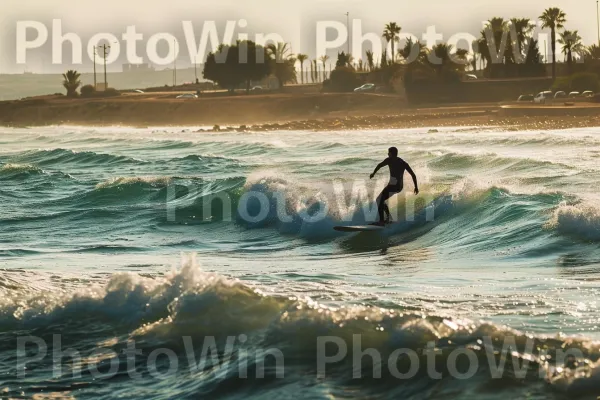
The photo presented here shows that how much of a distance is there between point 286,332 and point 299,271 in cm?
568

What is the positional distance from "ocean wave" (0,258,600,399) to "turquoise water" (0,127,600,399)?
0.02 m

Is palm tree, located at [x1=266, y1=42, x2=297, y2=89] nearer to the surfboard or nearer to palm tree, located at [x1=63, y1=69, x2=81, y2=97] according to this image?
palm tree, located at [x1=63, y1=69, x2=81, y2=97]

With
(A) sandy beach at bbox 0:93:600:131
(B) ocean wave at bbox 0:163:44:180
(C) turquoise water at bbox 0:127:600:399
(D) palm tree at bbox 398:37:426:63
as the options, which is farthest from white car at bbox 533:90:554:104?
(B) ocean wave at bbox 0:163:44:180

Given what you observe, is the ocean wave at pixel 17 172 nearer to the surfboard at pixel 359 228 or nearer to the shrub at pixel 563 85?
the surfboard at pixel 359 228

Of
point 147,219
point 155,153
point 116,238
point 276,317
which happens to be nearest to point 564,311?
point 276,317

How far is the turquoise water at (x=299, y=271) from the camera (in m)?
9.00

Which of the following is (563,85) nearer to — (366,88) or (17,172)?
(366,88)

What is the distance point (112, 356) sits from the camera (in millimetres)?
9828

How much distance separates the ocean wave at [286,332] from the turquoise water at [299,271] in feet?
0.07

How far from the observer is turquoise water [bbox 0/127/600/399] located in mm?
9000

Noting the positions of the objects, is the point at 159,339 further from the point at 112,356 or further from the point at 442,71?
the point at 442,71

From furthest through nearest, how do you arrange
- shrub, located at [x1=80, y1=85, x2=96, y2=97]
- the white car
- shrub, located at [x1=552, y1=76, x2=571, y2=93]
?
1. shrub, located at [x1=80, y1=85, x2=96, y2=97]
2. shrub, located at [x1=552, y1=76, x2=571, y2=93]
3. the white car

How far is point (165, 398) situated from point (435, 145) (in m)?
39.6

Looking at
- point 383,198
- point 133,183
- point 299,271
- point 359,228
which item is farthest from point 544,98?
point 299,271
